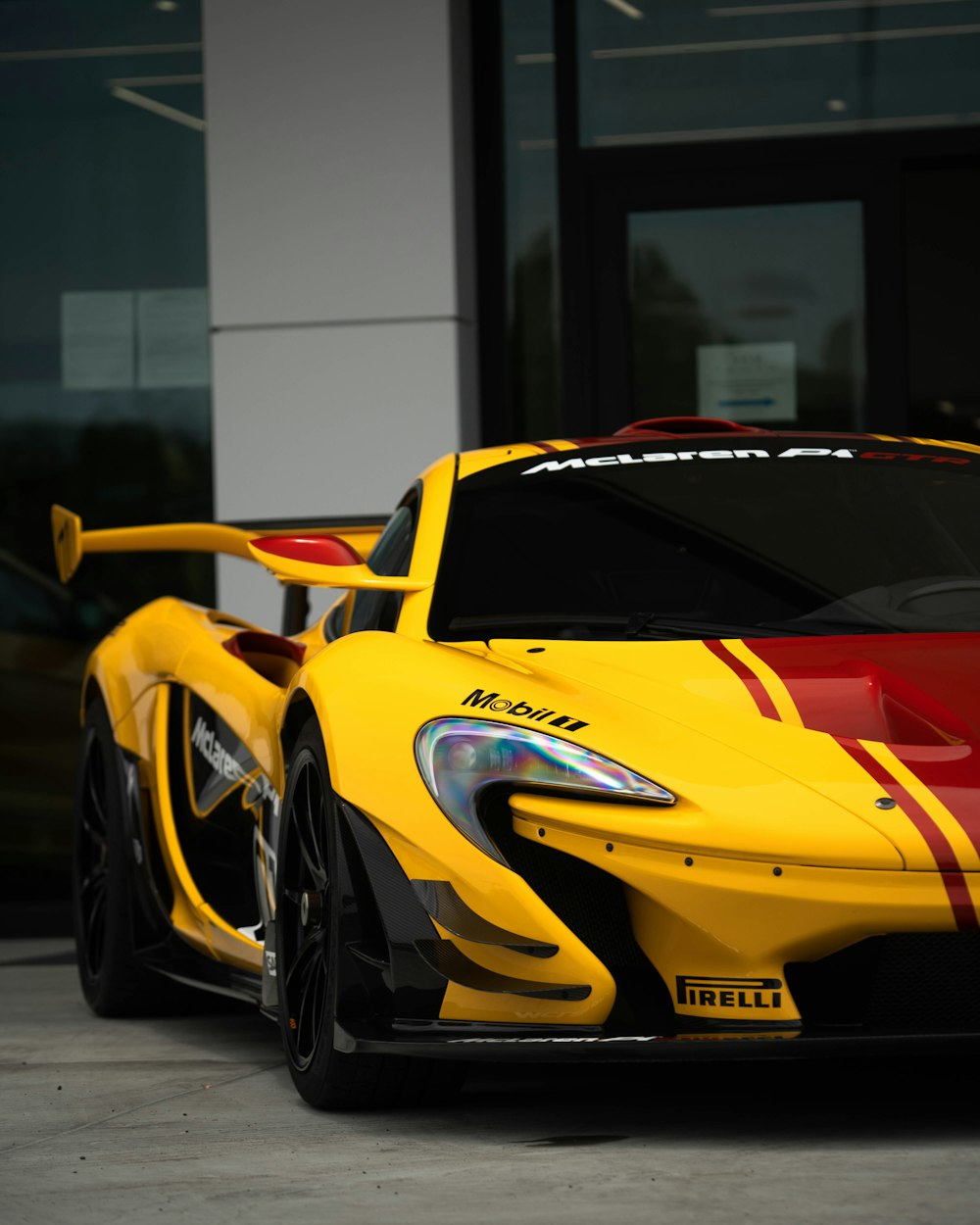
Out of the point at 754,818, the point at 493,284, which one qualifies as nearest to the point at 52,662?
the point at 493,284

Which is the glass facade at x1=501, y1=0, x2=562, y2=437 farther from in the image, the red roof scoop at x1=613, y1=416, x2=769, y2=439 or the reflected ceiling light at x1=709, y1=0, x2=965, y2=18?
the red roof scoop at x1=613, y1=416, x2=769, y2=439

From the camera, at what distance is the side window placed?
15.0 ft

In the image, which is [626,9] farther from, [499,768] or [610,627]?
[499,768]

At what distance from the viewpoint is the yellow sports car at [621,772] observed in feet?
11.2

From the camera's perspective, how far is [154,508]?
28.9 feet

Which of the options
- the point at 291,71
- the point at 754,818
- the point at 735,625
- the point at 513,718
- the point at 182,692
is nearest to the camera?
the point at 754,818

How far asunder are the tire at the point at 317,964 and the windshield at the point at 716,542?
1.39ft

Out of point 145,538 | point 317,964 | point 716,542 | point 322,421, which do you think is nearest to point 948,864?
point 317,964

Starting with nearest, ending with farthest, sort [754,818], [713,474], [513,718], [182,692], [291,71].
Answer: [754,818]
[513,718]
[713,474]
[182,692]
[291,71]

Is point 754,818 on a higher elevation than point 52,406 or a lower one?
lower

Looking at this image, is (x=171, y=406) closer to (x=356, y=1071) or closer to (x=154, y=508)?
(x=154, y=508)

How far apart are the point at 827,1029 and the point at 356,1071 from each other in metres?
0.85

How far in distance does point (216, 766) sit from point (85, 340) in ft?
13.7

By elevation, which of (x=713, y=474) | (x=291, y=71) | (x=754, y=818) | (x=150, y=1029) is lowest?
(x=150, y=1029)
